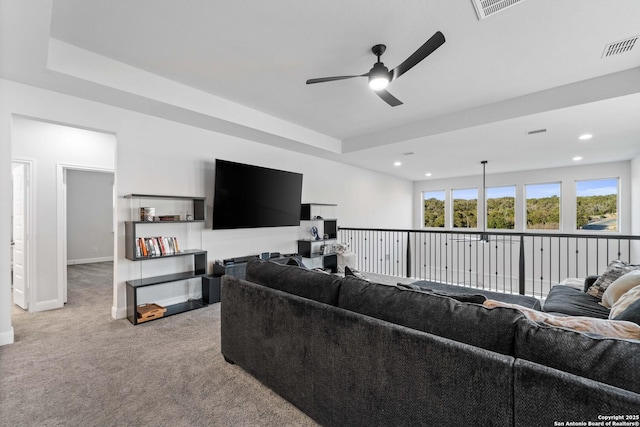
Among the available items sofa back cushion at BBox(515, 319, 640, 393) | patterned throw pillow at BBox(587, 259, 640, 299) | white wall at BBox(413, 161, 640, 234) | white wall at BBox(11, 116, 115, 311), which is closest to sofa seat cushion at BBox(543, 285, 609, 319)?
patterned throw pillow at BBox(587, 259, 640, 299)

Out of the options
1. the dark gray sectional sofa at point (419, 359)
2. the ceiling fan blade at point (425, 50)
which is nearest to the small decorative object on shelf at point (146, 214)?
the dark gray sectional sofa at point (419, 359)

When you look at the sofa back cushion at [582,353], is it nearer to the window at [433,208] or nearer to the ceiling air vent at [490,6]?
the ceiling air vent at [490,6]

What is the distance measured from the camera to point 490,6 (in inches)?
81.1

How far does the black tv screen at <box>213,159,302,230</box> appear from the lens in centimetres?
404

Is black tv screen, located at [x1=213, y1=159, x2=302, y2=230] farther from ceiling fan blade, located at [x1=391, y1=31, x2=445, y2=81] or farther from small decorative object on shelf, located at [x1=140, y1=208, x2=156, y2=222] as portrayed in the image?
ceiling fan blade, located at [x1=391, y1=31, x2=445, y2=81]

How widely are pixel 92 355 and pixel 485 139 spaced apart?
18.1 feet

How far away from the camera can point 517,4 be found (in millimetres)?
2027

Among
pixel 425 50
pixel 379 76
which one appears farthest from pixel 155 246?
pixel 425 50

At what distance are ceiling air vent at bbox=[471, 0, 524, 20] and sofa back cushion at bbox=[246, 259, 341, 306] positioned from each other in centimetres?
→ 219

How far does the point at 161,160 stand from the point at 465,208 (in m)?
7.91

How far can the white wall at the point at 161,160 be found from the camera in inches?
111

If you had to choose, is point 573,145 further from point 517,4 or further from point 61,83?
point 61,83

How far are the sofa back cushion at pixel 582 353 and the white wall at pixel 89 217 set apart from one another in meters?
8.92

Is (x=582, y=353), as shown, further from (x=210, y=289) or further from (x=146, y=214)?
(x=146, y=214)
